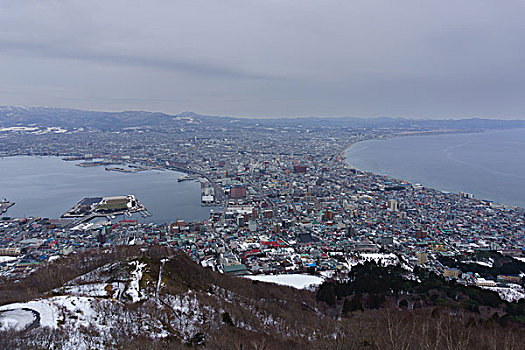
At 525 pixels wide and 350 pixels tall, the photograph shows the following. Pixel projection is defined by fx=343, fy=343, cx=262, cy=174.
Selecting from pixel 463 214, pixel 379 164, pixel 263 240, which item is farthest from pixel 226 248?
pixel 379 164

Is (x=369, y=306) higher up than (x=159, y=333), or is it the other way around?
(x=159, y=333)

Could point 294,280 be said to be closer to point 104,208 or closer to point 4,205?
point 104,208

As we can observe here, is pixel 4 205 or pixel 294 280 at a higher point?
pixel 294 280

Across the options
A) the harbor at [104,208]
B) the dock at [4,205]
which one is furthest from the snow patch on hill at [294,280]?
the dock at [4,205]

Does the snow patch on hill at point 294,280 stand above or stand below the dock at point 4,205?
above

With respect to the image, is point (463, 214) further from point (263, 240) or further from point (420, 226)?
point (263, 240)

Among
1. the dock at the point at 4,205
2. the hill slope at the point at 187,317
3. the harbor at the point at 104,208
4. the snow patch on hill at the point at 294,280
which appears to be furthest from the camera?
the dock at the point at 4,205

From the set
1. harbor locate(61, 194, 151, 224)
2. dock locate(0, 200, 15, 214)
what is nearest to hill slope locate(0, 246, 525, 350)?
harbor locate(61, 194, 151, 224)

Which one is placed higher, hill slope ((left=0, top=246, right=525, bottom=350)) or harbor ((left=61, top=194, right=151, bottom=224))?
hill slope ((left=0, top=246, right=525, bottom=350))

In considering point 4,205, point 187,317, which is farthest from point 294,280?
point 4,205

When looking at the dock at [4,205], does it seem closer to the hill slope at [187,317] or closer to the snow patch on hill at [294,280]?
the hill slope at [187,317]

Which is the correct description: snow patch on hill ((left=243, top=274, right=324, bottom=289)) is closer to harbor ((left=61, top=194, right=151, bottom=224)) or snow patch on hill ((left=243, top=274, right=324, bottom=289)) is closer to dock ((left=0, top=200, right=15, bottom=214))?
harbor ((left=61, top=194, right=151, bottom=224))
